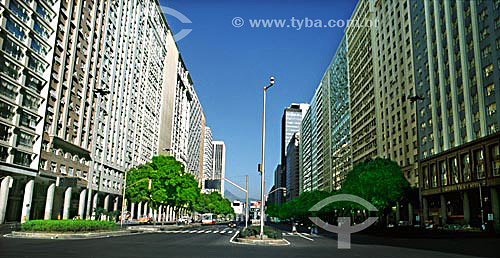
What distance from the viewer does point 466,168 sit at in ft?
186

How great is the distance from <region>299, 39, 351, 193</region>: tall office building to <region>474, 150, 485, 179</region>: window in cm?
6157

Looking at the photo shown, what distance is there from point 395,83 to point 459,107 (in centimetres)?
2642

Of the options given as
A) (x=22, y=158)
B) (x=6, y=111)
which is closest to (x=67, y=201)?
(x=22, y=158)

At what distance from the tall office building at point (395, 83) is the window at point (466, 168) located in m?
16.2

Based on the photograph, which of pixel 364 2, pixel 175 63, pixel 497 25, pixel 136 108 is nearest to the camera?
pixel 497 25

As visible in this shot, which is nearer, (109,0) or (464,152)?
(464,152)

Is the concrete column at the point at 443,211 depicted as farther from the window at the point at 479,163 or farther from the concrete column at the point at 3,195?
the concrete column at the point at 3,195

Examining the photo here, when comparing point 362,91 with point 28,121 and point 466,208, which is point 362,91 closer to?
point 466,208

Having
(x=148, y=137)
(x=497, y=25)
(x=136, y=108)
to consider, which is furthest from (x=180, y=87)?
(x=497, y=25)

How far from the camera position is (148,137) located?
3942 inches

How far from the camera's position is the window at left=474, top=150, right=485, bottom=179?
173ft

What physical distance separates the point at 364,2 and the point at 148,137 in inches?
2598

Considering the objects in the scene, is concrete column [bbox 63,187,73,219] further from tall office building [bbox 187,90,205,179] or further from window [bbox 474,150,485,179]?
tall office building [bbox 187,90,205,179]

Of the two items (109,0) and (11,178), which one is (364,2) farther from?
(11,178)
